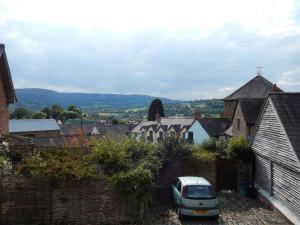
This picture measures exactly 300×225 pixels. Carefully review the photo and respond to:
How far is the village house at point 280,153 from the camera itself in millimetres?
15812

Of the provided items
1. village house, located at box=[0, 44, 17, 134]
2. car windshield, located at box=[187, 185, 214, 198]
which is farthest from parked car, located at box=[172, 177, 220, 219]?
village house, located at box=[0, 44, 17, 134]

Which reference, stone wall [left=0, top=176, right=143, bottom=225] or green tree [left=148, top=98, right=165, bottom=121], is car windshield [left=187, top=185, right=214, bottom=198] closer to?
stone wall [left=0, top=176, right=143, bottom=225]

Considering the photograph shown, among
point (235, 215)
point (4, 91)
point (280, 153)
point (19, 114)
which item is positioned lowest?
point (235, 215)

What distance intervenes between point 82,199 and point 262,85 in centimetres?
4024

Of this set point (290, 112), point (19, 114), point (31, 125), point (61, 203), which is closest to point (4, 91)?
point (61, 203)

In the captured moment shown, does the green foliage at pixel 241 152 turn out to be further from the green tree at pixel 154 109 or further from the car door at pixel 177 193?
the green tree at pixel 154 109

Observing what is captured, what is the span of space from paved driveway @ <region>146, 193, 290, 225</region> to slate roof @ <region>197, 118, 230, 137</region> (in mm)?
35937

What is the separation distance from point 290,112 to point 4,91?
17.6 meters

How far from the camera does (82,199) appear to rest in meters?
15.3

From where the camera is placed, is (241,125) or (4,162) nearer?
(4,162)

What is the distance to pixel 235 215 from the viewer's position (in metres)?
17.9

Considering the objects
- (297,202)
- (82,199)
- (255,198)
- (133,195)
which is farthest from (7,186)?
(255,198)

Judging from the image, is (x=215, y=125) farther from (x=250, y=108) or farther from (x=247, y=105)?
(x=250, y=108)

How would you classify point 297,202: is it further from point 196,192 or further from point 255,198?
point 255,198
